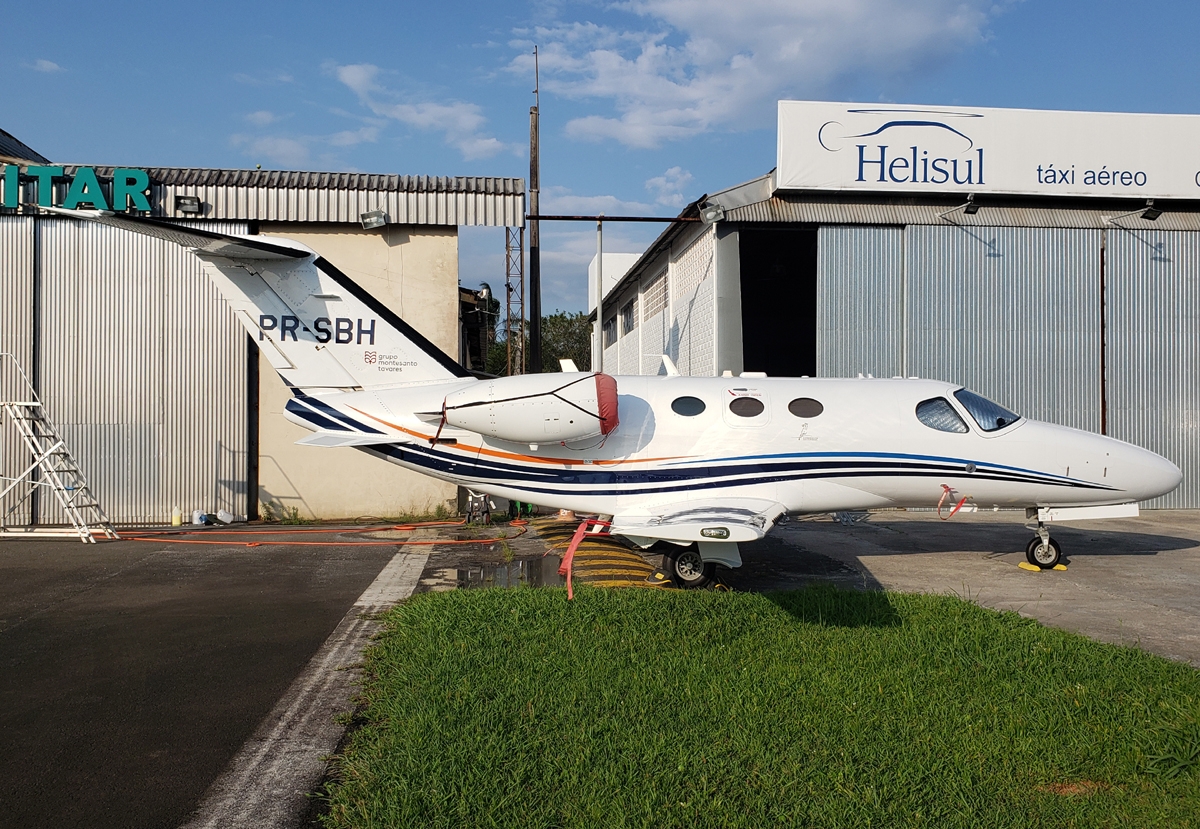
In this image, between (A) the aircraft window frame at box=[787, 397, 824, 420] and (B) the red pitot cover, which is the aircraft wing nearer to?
(B) the red pitot cover

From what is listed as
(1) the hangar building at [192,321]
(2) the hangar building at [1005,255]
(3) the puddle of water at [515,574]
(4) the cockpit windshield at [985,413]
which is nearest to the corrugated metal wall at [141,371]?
(1) the hangar building at [192,321]

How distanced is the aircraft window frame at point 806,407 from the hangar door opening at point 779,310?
1512 cm

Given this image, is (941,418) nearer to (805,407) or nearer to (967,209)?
A: (805,407)

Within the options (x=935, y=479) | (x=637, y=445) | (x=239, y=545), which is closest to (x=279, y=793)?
(x=637, y=445)

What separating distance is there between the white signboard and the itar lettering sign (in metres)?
13.7

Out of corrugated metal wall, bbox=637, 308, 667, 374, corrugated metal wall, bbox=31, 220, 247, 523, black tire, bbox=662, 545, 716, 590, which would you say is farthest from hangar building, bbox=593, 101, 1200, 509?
corrugated metal wall, bbox=31, 220, 247, 523

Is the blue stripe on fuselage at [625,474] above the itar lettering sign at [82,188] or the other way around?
the other way around

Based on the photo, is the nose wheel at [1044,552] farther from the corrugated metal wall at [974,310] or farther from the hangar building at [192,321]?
the hangar building at [192,321]

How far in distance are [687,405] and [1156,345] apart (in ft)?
49.4

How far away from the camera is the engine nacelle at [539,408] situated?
9359 mm

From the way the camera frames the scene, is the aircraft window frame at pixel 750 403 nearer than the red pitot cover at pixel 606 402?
No

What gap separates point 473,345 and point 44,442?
59.3ft

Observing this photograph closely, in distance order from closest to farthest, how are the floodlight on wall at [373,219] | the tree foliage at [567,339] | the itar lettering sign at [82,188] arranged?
the itar lettering sign at [82,188] < the floodlight on wall at [373,219] < the tree foliage at [567,339]

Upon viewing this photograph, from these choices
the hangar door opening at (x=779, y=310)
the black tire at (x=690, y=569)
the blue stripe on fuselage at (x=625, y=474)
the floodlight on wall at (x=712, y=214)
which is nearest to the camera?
the black tire at (x=690, y=569)
